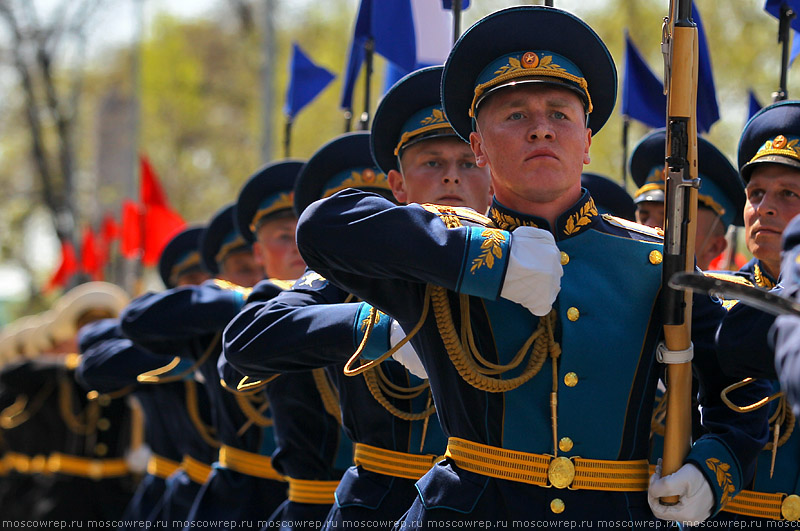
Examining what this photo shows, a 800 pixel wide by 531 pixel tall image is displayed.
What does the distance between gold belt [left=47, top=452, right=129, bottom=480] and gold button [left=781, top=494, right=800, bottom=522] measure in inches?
243

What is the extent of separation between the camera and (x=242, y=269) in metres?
6.62

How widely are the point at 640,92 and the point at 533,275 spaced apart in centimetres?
391

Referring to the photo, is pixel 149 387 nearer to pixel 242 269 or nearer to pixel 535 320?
pixel 242 269

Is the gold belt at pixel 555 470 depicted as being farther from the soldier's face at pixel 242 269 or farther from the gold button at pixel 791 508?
the soldier's face at pixel 242 269

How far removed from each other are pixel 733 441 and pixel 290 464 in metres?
2.06

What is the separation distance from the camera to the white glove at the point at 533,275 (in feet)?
9.14

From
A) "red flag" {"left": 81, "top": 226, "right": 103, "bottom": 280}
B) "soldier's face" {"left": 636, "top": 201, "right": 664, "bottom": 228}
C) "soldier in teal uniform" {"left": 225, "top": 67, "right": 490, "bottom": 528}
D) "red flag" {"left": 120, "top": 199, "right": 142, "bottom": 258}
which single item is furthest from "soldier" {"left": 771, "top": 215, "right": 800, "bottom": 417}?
"red flag" {"left": 81, "top": 226, "right": 103, "bottom": 280}

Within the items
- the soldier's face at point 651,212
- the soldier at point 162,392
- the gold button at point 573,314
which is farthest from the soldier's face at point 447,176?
the soldier at point 162,392

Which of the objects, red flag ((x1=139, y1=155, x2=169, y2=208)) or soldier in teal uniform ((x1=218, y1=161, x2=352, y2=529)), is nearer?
soldier in teal uniform ((x1=218, y1=161, x2=352, y2=529))

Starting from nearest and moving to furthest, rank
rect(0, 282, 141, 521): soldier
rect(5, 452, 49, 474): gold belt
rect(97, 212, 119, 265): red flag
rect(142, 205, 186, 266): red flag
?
rect(0, 282, 141, 521): soldier
rect(5, 452, 49, 474): gold belt
rect(142, 205, 186, 266): red flag
rect(97, 212, 119, 265): red flag

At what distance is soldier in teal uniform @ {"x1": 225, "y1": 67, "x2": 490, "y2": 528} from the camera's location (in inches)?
148

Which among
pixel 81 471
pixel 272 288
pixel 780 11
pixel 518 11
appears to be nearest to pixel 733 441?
pixel 518 11

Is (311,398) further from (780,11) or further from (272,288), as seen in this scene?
(780,11)

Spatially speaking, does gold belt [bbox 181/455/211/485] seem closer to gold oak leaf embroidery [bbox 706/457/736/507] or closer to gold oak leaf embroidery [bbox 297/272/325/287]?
gold oak leaf embroidery [bbox 297/272/325/287]
